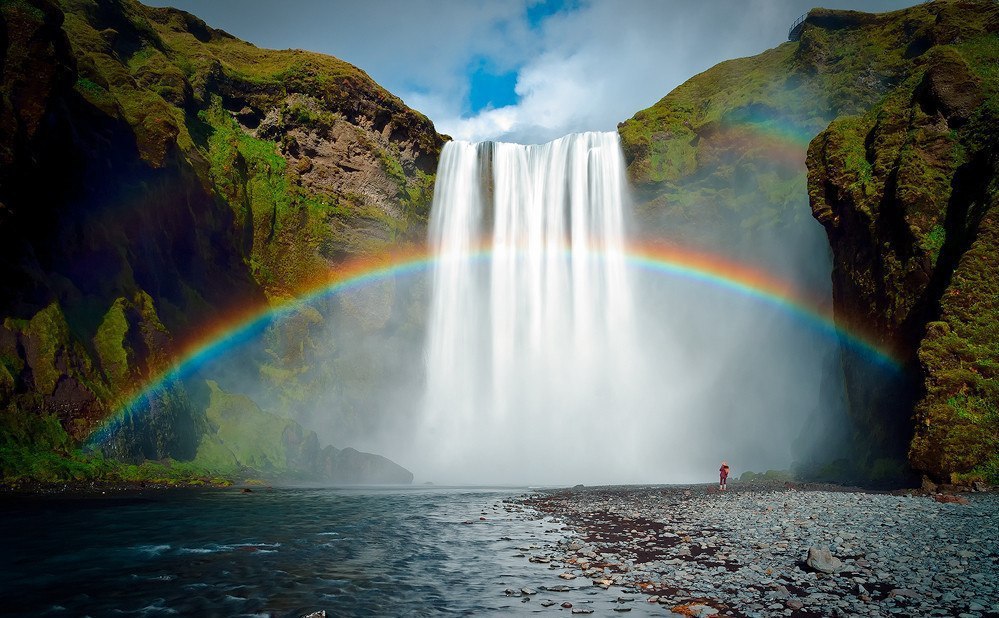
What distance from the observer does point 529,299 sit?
58.2m

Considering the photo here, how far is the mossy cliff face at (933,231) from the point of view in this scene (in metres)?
17.6

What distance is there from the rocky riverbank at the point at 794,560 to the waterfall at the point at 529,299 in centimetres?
3807

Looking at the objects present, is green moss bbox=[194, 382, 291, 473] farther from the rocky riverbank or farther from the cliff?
the cliff

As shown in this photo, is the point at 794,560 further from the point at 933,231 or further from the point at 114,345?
the point at 114,345

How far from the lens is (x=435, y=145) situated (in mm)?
61500

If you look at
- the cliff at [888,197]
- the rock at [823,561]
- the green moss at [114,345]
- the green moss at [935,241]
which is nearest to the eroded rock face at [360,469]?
the green moss at [114,345]

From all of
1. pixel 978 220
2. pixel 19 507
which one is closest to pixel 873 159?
pixel 978 220

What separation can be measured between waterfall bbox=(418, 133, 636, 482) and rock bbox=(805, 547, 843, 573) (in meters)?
43.6

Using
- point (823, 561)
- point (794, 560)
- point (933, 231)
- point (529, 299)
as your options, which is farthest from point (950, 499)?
point (529, 299)

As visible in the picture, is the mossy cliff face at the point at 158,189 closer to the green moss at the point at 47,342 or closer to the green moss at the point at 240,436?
the green moss at the point at 47,342

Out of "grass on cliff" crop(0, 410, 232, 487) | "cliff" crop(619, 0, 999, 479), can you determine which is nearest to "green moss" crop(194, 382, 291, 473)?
"grass on cliff" crop(0, 410, 232, 487)

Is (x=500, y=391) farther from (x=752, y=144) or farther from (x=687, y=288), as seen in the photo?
(x=752, y=144)

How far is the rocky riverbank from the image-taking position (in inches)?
285

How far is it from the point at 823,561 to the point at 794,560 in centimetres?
96
